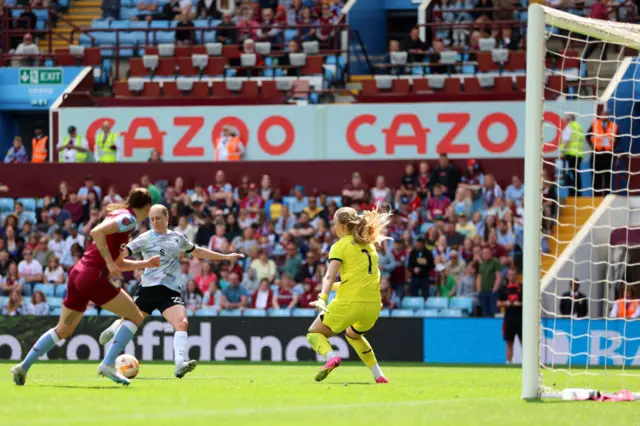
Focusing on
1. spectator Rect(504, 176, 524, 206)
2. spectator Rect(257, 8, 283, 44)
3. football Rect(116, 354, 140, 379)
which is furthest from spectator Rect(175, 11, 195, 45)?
football Rect(116, 354, 140, 379)

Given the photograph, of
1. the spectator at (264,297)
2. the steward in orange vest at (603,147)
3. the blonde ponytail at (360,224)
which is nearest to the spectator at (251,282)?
the spectator at (264,297)

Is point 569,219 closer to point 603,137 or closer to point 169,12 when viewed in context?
point 603,137

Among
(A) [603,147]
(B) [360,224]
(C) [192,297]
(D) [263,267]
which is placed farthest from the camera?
(A) [603,147]

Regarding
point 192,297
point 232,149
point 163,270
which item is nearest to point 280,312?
point 192,297

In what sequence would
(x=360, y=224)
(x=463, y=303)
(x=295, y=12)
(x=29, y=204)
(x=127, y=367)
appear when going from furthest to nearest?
1. (x=295, y=12)
2. (x=29, y=204)
3. (x=463, y=303)
4. (x=127, y=367)
5. (x=360, y=224)

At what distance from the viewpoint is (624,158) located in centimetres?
2547

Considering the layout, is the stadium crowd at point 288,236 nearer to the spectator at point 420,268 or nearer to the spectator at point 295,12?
the spectator at point 420,268

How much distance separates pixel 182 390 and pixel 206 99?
18665 millimetres

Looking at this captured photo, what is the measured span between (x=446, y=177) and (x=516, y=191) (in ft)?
4.55

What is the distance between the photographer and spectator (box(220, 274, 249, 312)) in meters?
22.5

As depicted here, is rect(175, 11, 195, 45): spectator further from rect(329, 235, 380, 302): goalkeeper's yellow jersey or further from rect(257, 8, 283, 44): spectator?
rect(329, 235, 380, 302): goalkeeper's yellow jersey

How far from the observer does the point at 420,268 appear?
73.9 feet

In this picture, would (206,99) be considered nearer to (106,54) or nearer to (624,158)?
(106,54)

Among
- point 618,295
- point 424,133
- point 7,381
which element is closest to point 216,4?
point 424,133
